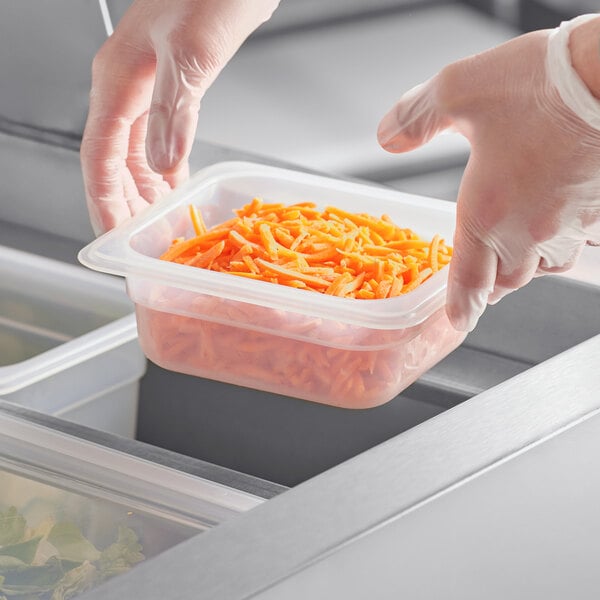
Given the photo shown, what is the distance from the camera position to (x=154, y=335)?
1.12 m

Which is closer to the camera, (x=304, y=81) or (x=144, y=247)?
(x=144, y=247)

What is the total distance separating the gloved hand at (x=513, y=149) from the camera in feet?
3.16

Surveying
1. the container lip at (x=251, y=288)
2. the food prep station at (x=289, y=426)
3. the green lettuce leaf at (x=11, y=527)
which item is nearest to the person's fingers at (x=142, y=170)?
the food prep station at (x=289, y=426)

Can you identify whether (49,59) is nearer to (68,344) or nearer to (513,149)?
(68,344)

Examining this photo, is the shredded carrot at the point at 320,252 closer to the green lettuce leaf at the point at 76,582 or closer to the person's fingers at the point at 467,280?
the person's fingers at the point at 467,280

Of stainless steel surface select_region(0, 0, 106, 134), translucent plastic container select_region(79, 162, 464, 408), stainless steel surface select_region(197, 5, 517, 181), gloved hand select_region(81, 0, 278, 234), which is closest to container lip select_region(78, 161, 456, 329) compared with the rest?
translucent plastic container select_region(79, 162, 464, 408)

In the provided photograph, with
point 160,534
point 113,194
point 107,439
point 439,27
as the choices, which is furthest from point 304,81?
point 160,534

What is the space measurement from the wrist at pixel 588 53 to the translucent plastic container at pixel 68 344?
64 cm

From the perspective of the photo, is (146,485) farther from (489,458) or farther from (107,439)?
(489,458)

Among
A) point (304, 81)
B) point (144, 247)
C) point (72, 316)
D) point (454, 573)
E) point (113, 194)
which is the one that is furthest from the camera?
point (304, 81)

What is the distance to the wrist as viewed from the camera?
920mm

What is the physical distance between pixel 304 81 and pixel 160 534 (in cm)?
144

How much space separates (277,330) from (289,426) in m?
0.21

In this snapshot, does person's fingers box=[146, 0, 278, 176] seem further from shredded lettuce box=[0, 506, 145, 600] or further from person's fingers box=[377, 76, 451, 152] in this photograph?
shredded lettuce box=[0, 506, 145, 600]
